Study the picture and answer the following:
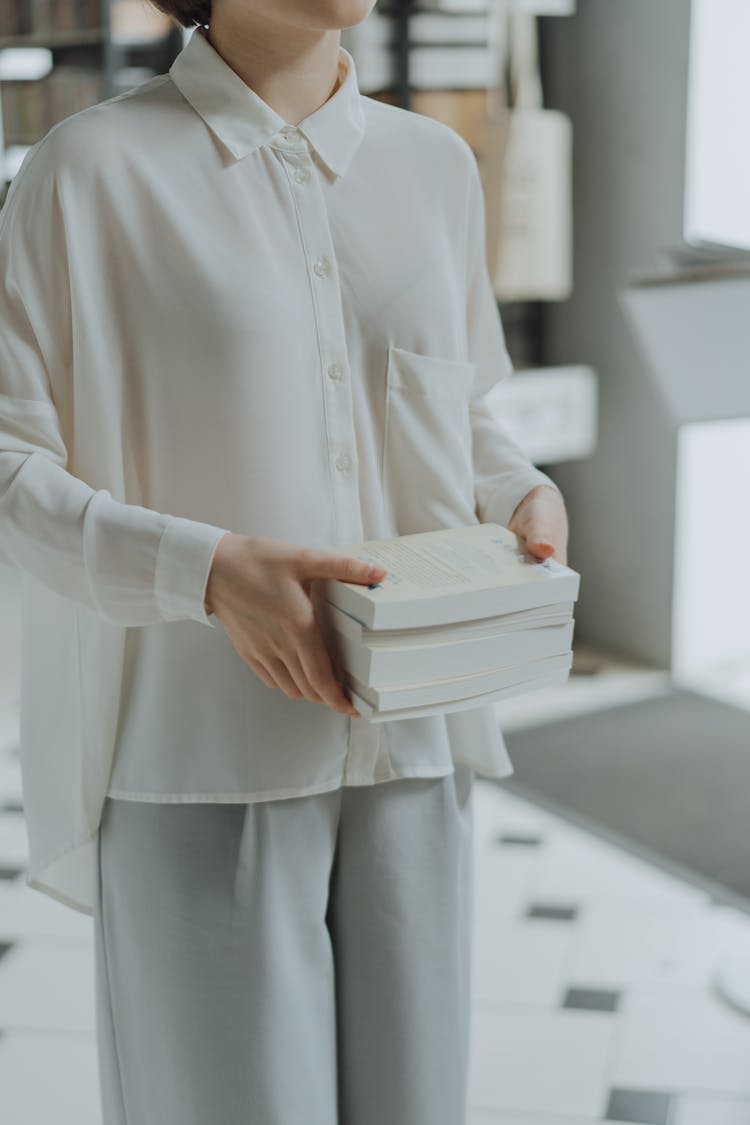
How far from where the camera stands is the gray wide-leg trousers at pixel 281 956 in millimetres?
1252

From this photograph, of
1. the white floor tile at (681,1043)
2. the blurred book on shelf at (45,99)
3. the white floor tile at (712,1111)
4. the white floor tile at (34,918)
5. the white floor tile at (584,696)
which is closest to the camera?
the white floor tile at (712,1111)

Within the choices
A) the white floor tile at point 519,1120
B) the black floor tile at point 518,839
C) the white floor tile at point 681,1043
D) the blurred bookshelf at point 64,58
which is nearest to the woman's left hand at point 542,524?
the white floor tile at point 519,1120

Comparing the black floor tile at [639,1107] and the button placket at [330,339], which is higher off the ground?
the button placket at [330,339]

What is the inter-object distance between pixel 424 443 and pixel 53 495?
339 mm

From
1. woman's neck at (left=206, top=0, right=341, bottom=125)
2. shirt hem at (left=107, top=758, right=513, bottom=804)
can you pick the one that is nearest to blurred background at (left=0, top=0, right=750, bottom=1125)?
woman's neck at (left=206, top=0, right=341, bottom=125)

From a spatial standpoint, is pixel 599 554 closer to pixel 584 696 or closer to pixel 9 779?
pixel 584 696

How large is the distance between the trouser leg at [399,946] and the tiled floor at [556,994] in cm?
124

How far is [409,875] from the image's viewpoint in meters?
1.31

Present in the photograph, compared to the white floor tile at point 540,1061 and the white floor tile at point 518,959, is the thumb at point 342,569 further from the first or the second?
the white floor tile at point 518,959

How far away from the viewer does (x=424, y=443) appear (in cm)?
130

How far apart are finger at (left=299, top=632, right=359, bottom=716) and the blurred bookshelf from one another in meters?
3.98

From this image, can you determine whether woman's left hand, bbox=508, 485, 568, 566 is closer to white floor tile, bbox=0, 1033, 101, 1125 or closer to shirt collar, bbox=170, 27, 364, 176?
shirt collar, bbox=170, 27, 364, 176

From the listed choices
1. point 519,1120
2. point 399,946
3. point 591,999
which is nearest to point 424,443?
point 399,946

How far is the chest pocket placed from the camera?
128 cm
